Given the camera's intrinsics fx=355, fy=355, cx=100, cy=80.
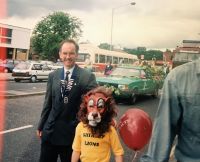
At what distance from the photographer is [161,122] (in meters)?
1.65

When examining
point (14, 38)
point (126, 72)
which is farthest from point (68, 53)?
point (14, 38)

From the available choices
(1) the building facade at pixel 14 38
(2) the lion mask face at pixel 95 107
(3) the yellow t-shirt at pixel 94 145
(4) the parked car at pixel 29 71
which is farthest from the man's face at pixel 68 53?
A: (4) the parked car at pixel 29 71

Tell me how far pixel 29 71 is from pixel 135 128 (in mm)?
18748

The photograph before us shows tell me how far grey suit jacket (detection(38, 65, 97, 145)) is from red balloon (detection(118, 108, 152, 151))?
0.46m

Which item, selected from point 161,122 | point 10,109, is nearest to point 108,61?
point 10,109

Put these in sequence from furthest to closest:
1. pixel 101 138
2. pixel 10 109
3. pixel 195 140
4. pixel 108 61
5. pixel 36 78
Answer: pixel 36 78 < pixel 108 61 < pixel 10 109 < pixel 101 138 < pixel 195 140

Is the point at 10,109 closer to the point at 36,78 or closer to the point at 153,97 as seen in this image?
the point at 153,97

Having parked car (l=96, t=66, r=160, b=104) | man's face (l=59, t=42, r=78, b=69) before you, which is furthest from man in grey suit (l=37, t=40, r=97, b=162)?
→ parked car (l=96, t=66, r=160, b=104)

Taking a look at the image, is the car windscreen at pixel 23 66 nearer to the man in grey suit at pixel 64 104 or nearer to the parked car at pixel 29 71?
the parked car at pixel 29 71

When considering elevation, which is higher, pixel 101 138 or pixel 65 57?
pixel 65 57

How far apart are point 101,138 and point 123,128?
21cm

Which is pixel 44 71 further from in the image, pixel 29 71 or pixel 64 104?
pixel 64 104

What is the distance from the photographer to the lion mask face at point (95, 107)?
100 inches

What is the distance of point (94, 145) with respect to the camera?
2.62 meters
